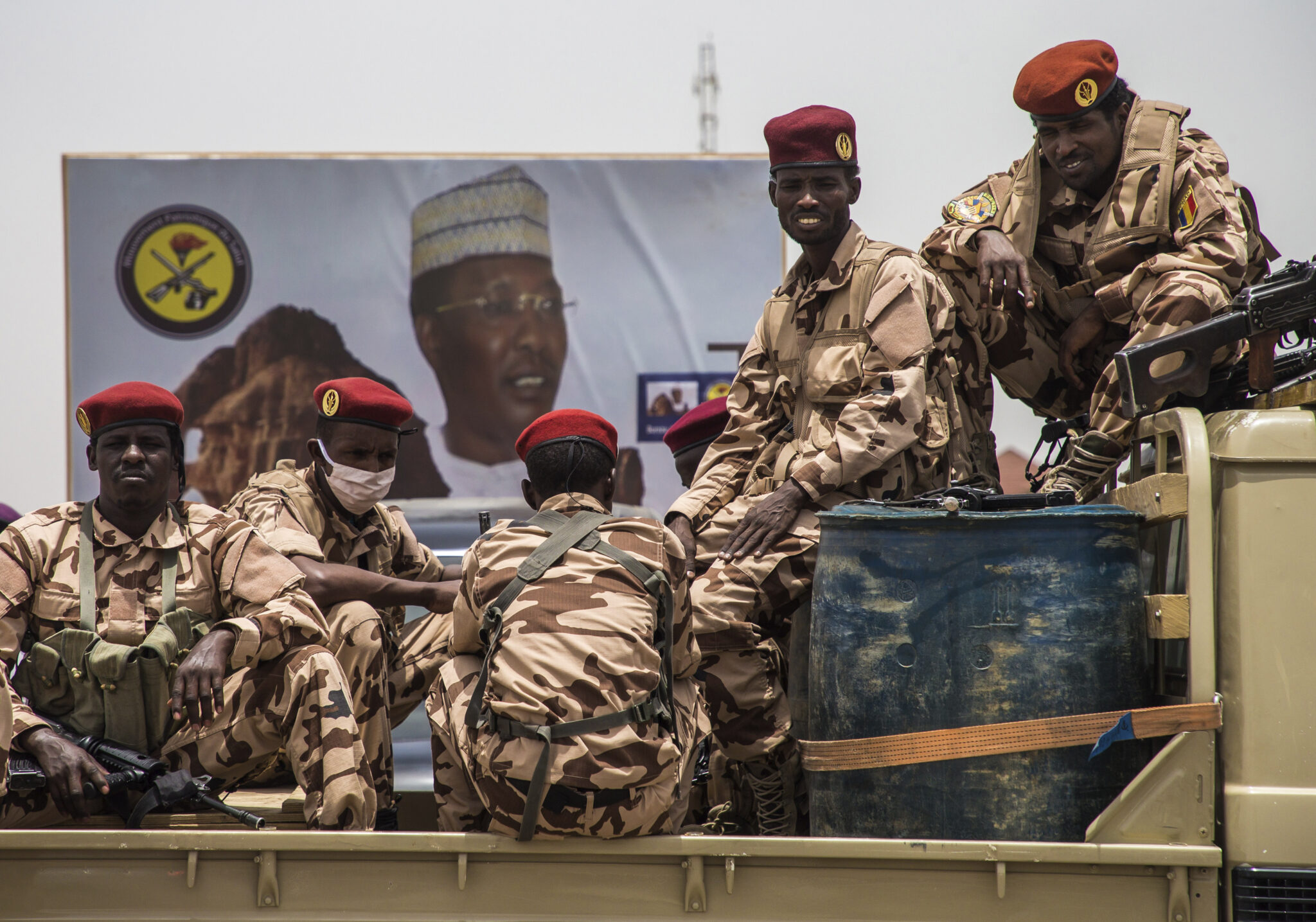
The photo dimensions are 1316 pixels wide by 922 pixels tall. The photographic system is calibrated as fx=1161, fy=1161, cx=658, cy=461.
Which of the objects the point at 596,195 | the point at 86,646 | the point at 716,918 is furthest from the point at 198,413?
the point at 716,918

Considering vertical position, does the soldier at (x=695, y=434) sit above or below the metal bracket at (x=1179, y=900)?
above

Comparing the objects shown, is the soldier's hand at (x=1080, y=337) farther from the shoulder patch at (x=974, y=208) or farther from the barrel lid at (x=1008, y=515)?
the barrel lid at (x=1008, y=515)

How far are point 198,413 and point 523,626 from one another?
6.56 m

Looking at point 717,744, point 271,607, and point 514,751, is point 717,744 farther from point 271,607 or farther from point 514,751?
point 271,607

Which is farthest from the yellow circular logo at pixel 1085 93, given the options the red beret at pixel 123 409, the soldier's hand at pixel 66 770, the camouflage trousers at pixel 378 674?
the soldier's hand at pixel 66 770

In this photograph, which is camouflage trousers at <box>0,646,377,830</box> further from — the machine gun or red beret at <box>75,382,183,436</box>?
red beret at <box>75,382,183,436</box>

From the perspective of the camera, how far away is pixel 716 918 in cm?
263

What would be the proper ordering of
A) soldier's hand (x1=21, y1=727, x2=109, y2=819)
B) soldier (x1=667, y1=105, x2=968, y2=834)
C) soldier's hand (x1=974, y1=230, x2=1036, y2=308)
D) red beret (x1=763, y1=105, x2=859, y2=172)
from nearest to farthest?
soldier's hand (x1=21, y1=727, x2=109, y2=819)
soldier (x1=667, y1=105, x2=968, y2=834)
soldier's hand (x1=974, y1=230, x2=1036, y2=308)
red beret (x1=763, y1=105, x2=859, y2=172)

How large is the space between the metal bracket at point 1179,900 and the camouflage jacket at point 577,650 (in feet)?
3.69

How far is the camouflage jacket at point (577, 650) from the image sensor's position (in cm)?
269

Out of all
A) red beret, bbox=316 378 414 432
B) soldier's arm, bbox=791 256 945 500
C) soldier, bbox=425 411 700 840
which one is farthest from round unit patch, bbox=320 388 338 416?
soldier's arm, bbox=791 256 945 500

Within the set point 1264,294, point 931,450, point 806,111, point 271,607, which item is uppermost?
point 806,111

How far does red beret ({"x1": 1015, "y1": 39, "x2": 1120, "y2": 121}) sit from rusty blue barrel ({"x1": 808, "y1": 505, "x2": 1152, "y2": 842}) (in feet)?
4.71

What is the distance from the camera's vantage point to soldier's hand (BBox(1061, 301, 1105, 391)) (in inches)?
142
